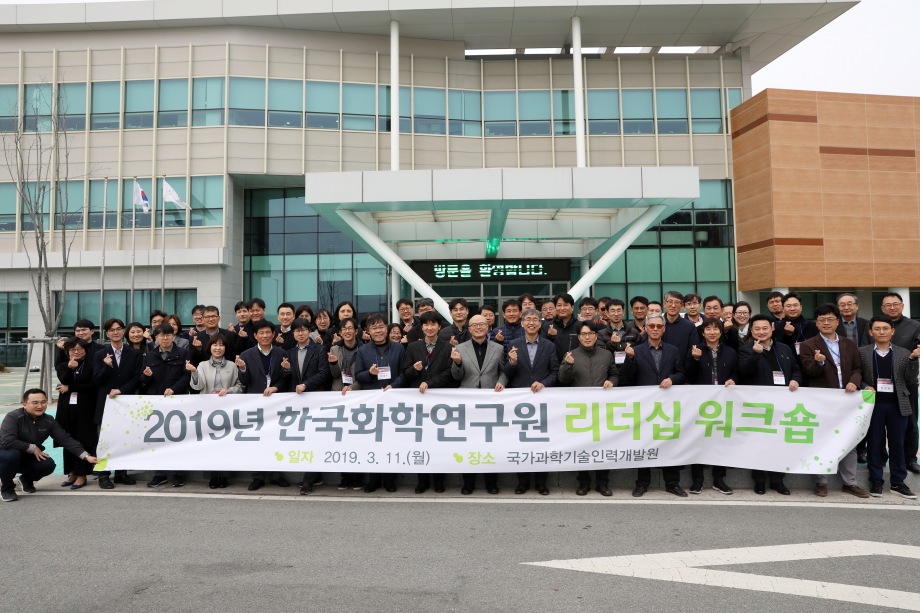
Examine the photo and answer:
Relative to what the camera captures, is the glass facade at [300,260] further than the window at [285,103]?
Yes

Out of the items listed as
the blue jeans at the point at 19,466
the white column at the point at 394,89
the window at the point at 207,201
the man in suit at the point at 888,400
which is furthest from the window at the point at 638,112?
the blue jeans at the point at 19,466

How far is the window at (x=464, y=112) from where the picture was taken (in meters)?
25.0

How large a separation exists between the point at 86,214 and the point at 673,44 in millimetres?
25660

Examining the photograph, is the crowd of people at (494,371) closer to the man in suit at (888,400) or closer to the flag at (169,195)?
the man in suit at (888,400)

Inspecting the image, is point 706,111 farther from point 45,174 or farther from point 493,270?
point 45,174

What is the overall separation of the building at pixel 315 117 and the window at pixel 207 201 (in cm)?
8

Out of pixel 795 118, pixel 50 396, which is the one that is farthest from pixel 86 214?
pixel 795 118

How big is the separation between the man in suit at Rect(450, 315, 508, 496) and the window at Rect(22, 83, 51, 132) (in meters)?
25.7

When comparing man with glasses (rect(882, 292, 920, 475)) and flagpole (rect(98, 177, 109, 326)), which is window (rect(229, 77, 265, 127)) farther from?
man with glasses (rect(882, 292, 920, 475))

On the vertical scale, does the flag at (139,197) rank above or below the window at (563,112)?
below

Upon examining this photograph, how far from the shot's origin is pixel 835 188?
23.5 metres

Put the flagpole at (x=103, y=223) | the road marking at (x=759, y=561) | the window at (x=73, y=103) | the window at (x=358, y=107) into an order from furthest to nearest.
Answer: the window at (x=358, y=107) → the window at (x=73, y=103) → the flagpole at (x=103, y=223) → the road marking at (x=759, y=561)

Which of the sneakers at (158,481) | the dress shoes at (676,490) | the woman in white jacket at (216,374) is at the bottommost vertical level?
the dress shoes at (676,490)

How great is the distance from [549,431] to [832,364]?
9.87 feet
